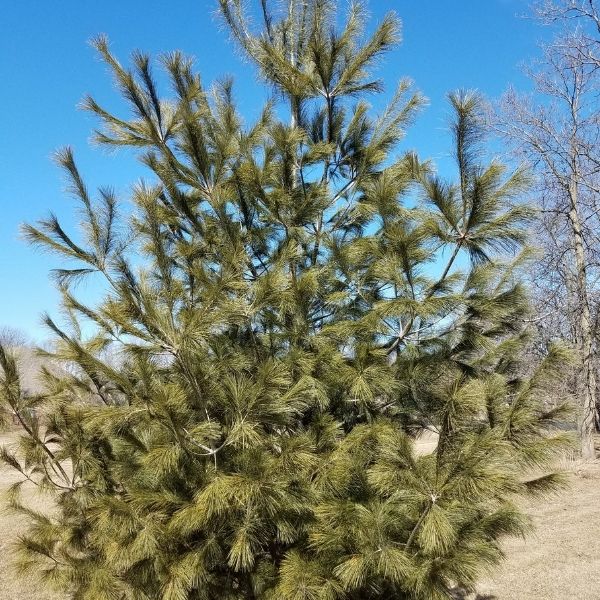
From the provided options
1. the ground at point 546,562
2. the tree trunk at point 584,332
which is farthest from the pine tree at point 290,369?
the tree trunk at point 584,332

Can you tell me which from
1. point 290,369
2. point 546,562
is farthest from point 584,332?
point 290,369

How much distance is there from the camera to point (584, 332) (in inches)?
439

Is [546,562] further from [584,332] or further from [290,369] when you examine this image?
[584,332]

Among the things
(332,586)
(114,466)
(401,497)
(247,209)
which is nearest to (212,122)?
(247,209)

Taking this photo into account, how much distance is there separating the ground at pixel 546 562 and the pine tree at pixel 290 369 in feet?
4.24

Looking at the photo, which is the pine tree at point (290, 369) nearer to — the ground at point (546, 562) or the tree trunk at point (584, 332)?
the ground at point (546, 562)

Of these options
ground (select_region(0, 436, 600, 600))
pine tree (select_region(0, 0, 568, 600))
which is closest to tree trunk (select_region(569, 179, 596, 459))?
ground (select_region(0, 436, 600, 600))

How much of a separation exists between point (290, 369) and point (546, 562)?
4.27 metres

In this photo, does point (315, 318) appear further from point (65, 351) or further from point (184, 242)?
point (65, 351)

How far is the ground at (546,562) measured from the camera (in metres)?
4.63

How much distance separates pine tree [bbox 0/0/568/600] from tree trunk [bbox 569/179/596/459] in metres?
8.65

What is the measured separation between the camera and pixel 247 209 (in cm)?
342

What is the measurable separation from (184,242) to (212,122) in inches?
36.6

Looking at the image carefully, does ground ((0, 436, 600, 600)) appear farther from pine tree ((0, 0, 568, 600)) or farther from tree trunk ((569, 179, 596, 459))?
tree trunk ((569, 179, 596, 459))
